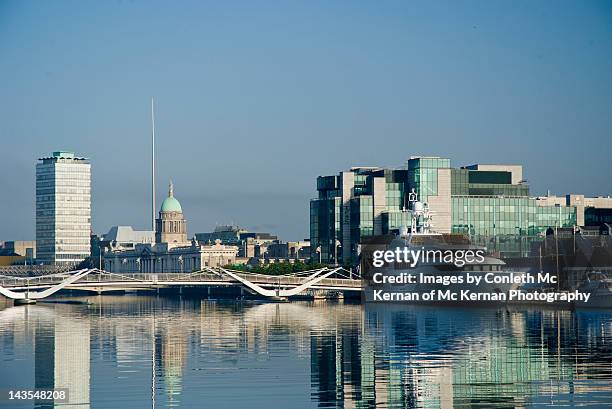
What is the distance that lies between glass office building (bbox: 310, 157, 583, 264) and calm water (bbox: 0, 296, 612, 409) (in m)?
67.9

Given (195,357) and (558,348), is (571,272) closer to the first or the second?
(558,348)

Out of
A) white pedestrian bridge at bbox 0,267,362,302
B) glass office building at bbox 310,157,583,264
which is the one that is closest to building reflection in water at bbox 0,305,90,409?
white pedestrian bridge at bbox 0,267,362,302

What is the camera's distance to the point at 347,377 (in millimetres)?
51125

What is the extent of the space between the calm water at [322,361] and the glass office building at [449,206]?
2675 inches

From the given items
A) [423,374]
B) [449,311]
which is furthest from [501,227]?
[423,374]

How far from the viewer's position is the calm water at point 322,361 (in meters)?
45.6

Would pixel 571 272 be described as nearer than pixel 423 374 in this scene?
No

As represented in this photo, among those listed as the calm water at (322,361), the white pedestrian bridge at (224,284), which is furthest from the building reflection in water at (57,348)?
the white pedestrian bridge at (224,284)

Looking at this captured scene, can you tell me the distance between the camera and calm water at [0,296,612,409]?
149ft

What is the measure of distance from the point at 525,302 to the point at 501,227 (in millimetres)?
51476

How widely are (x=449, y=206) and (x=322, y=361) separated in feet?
345

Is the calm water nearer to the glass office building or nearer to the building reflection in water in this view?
the building reflection in water

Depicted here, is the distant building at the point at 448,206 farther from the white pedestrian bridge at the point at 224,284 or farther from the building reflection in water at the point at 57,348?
the building reflection in water at the point at 57,348

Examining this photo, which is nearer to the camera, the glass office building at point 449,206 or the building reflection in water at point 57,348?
the building reflection in water at point 57,348
